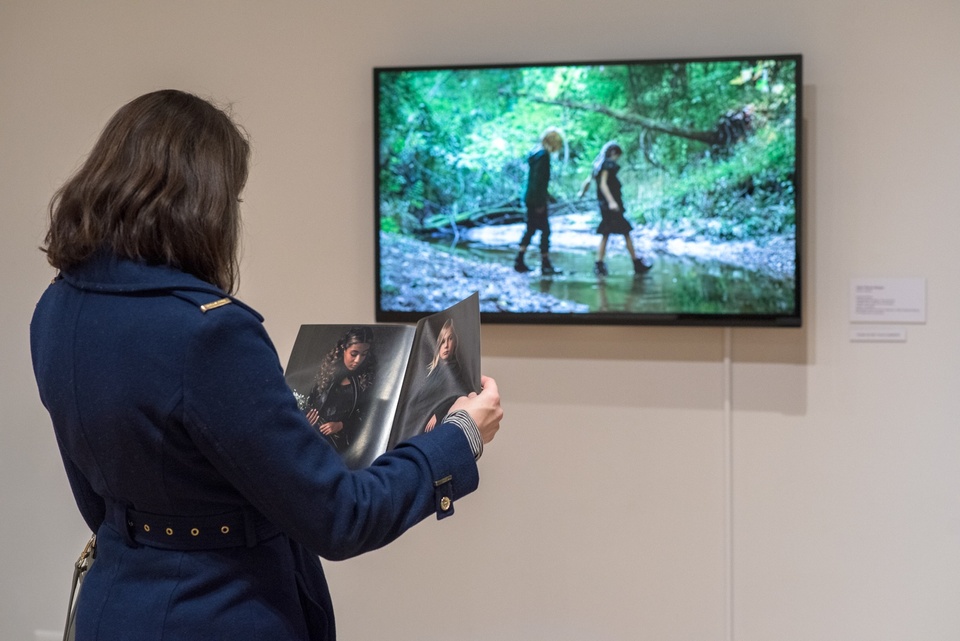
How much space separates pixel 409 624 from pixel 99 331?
200 centimetres

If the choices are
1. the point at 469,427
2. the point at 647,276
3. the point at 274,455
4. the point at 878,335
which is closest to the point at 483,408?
the point at 469,427

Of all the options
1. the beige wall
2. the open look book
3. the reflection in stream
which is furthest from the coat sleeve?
the beige wall

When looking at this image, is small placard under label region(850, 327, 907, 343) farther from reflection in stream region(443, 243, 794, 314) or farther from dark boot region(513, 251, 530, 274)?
dark boot region(513, 251, 530, 274)

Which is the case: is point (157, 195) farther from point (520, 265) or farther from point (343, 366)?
point (520, 265)

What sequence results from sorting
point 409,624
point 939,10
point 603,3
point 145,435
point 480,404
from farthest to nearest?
point 409,624, point 603,3, point 939,10, point 480,404, point 145,435

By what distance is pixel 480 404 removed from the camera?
1343 mm

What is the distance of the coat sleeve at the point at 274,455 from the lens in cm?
106

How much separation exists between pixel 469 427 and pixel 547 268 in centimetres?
143

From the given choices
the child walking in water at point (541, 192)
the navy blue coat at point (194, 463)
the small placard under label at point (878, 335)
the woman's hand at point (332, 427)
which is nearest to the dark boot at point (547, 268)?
the child walking in water at point (541, 192)

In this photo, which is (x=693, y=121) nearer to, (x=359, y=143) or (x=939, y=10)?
(x=939, y=10)

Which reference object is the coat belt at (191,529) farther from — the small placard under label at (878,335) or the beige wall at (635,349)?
the small placard under label at (878,335)

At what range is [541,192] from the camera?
2658 millimetres

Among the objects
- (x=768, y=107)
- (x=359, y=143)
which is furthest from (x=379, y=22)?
(x=768, y=107)

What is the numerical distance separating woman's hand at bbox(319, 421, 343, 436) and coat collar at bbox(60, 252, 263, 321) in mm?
364
